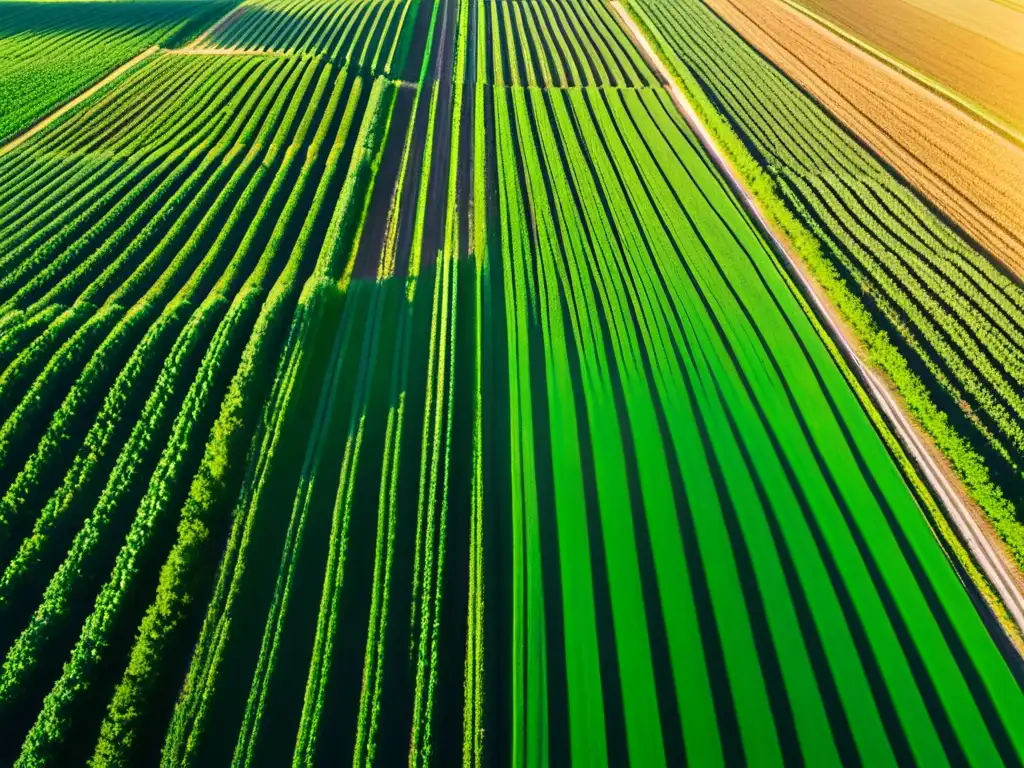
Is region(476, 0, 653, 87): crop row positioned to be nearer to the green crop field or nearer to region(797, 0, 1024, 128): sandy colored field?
the green crop field

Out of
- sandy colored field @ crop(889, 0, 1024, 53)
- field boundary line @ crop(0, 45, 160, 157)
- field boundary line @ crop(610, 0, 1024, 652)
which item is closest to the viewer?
field boundary line @ crop(610, 0, 1024, 652)

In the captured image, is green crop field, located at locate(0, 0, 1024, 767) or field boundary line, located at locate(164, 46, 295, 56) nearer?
green crop field, located at locate(0, 0, 1024, 767)

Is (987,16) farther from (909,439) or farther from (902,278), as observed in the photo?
(909,439)

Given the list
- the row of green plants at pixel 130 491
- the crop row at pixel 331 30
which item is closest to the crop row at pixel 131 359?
the row of green plants at pixel 130 491

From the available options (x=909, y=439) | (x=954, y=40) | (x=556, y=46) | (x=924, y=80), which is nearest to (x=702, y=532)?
(x=909, y=439)

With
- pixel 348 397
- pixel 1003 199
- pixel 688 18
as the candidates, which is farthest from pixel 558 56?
pixel 348 397

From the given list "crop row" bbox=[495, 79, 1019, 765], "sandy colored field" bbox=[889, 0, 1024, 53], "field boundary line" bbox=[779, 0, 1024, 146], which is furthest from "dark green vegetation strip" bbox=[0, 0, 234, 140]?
"sandy colored field" bbox=[889, 0, 1024, 53]
